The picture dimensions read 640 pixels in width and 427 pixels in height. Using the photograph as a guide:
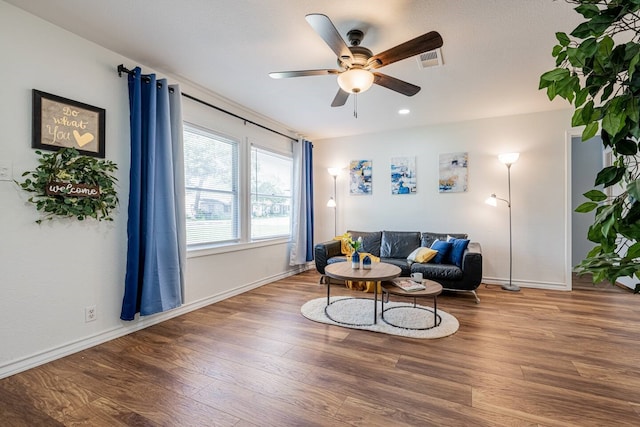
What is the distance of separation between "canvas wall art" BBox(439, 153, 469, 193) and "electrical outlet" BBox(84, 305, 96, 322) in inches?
188

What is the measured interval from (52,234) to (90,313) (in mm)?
746

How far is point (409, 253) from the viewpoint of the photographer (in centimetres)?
476

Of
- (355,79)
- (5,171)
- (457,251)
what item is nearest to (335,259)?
(457,251)

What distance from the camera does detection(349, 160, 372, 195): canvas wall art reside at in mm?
5562

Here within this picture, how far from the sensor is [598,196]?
80 cm

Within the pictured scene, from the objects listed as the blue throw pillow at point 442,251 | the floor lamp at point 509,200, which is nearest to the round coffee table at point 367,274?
the blue throw pillow at point 442,251

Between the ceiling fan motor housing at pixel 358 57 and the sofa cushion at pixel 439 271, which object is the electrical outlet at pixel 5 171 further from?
the sofa cushion at pixel 439 271

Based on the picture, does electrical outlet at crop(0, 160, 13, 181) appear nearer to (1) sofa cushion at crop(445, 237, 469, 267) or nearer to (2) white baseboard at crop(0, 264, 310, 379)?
(2) white baseboard at crop(0, 264, 310, 379)

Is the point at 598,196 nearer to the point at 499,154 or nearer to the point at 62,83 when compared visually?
the point at 62,83

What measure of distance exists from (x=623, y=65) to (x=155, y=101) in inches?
130

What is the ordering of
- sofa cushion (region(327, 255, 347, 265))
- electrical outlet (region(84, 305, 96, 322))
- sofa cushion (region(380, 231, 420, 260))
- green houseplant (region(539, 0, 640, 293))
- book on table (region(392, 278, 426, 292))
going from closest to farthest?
green houseplant (region(539, 0, 640, 293)) < electrical outlet (region(84, 305, 96, 322)) < book on table (region(392, 278, 426, 292)) < sofa cushion (region(327, 255, 347, 265)) < sofa cushion (region(380, 231, 420, 260))

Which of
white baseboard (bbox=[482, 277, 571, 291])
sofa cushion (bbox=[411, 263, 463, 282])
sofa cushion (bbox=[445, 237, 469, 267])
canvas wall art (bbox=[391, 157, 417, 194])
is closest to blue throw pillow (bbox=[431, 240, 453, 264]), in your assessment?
sofa cushion (bbox=[445, 237, 469, 267])

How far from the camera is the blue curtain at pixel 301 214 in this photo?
538 cm

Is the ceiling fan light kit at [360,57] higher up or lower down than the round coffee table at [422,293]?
higher up
